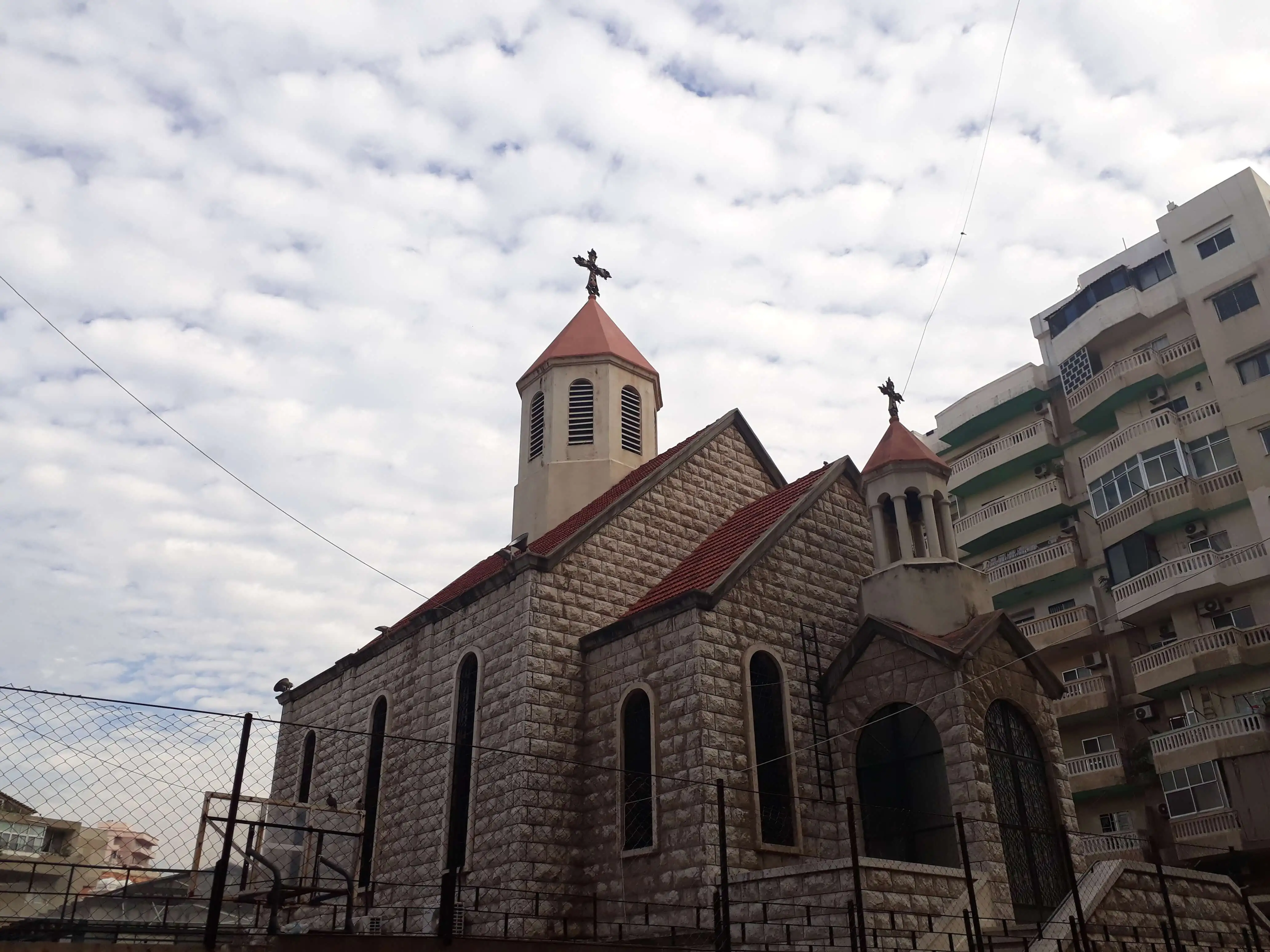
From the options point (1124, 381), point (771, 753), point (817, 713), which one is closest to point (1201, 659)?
point (1124, 381)

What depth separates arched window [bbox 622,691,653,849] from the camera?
16.0 m

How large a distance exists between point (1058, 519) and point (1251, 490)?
Result: 6.92 m

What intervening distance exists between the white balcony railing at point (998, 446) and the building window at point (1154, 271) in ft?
17.2

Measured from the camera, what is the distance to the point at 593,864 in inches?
647

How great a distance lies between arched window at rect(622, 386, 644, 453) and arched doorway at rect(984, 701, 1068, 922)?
37.8 feet

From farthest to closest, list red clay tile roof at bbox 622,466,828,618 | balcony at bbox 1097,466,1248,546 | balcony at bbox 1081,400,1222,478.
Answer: balcony at bbox 1081,400,1222,478, balcony at bbox 1097,466,1248,546, red clay tile roof at bbox 622,466,828,618

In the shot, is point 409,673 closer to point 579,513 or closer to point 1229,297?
point 579,513

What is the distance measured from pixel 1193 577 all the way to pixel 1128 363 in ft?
24.2

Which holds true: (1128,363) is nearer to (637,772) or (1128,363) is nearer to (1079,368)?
(1079,368)

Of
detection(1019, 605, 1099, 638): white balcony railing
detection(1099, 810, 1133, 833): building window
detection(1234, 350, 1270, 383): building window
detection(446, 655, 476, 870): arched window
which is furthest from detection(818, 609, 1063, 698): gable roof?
detection(1234, 350, 1270, 383): building window

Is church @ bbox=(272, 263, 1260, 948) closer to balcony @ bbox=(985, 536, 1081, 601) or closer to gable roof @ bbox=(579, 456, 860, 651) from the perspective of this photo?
gable roof @ bbox=(579, 456, 860, 651)

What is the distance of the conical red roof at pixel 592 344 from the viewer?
25.9m

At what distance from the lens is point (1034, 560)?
32.4 metres

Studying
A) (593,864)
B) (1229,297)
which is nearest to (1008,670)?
(593,864)
